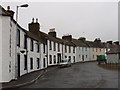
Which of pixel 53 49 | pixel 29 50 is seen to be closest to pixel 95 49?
pixel 53 49

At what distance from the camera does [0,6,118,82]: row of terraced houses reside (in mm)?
18547

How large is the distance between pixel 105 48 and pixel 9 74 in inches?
2687

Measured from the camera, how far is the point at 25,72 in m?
26.7

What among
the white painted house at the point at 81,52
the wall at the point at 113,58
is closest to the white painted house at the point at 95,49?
the white painted house at the point at 81,52

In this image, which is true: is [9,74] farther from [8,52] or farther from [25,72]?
[25,72]

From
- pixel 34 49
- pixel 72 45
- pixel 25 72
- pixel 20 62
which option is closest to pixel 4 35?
pixel 20 62

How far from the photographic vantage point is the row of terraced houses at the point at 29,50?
60.8 feet

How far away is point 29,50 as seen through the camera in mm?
29969

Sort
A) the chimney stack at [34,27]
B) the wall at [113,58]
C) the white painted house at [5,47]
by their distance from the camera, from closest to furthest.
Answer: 1. the white painted house at [5,47]
2. the chimney stack at [34,27]
3. the wall at [113,58]

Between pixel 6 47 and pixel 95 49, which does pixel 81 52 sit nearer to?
pixel 95 49

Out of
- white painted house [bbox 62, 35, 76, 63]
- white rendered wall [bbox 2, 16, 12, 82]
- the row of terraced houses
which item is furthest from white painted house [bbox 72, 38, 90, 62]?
white rendered wall [bbox 2, 16, 12, 82]

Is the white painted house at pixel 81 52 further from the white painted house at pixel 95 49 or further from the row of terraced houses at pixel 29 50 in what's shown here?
the white painted house at pixel 95 49

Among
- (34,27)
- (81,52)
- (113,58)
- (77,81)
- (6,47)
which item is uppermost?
(34,27)

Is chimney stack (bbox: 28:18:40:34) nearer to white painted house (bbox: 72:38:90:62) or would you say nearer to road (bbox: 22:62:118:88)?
road (bbox: 22:62:118:88)
